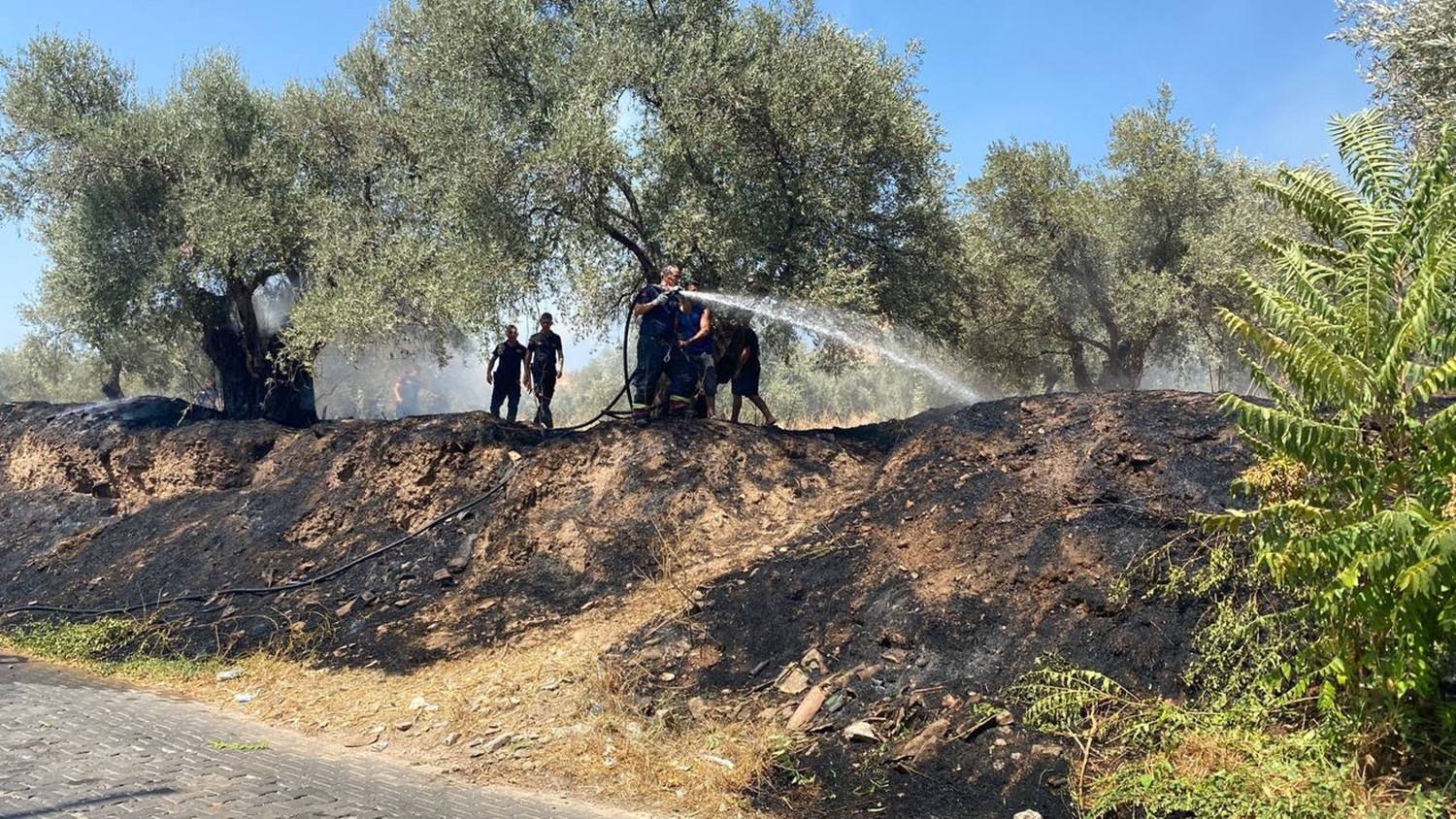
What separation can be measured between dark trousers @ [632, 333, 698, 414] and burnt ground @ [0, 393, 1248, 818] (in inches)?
32.1

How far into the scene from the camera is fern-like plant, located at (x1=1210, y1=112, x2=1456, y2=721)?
4.04 m

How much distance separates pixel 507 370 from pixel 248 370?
602cm

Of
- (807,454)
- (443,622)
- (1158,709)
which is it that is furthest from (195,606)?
(1158,709)

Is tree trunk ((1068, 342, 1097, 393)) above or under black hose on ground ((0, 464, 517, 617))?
above

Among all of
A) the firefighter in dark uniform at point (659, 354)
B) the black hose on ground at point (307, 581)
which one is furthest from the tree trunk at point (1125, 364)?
the black hose on ground at point (307, 581)

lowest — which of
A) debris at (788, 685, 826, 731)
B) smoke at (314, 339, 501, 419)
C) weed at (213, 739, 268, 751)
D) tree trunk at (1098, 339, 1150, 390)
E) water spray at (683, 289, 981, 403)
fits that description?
weed at (213, 739, 268, 751)

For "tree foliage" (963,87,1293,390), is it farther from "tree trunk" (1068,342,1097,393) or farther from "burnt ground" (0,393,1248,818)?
"burnt ground" (0,393,1248,818)

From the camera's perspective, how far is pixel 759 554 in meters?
8.29

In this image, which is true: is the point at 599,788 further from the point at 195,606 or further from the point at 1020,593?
the point at 195,606

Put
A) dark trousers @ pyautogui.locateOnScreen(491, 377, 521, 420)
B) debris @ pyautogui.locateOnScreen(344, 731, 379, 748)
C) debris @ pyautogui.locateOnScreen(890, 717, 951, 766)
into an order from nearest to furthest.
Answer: debris @ pyautogui.locateOnScreen(890, 717, 951, 766), debris @ pyautogui.locateOnScreen(344, 731, 379, 748), dark trousers @ pyautogui.locateOnScreen(491, 377, 521, 420)

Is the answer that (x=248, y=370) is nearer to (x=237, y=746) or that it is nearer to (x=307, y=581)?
(x=307, y=581)

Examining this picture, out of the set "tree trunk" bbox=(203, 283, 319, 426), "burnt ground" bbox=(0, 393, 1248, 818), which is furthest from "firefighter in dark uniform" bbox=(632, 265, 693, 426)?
"tree trunk" bbox=(203, 283, 319, 426)

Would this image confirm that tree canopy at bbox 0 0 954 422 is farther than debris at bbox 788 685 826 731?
Yes

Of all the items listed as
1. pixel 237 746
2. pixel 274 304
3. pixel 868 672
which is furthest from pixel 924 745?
pixel 274 304
